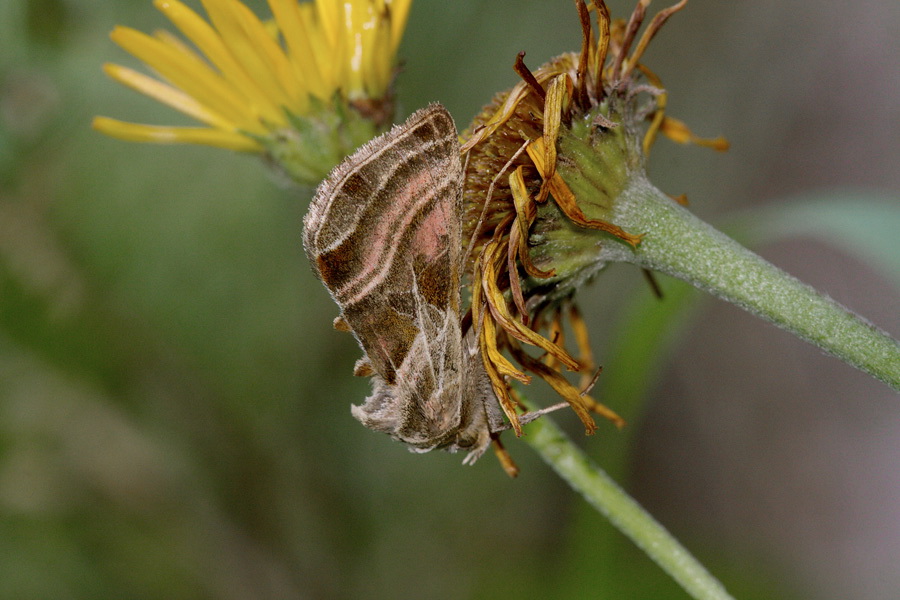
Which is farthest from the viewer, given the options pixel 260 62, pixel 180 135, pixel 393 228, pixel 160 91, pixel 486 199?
pixel 160 91

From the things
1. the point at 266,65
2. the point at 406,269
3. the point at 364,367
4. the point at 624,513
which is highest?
the point at 266,65

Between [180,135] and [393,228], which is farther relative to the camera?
[180,135]

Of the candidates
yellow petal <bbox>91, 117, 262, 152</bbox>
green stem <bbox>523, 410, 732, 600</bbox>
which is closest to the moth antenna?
green stem <bbox>523, 410, 732, 600</bbox>

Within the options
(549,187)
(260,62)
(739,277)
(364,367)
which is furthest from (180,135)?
(739,277)

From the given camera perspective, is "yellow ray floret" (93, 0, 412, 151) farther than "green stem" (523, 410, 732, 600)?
Yes

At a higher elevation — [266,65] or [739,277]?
[266,65]

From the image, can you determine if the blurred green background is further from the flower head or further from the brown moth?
the brown moth

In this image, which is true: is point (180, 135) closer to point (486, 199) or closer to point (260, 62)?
point (260, 62)
